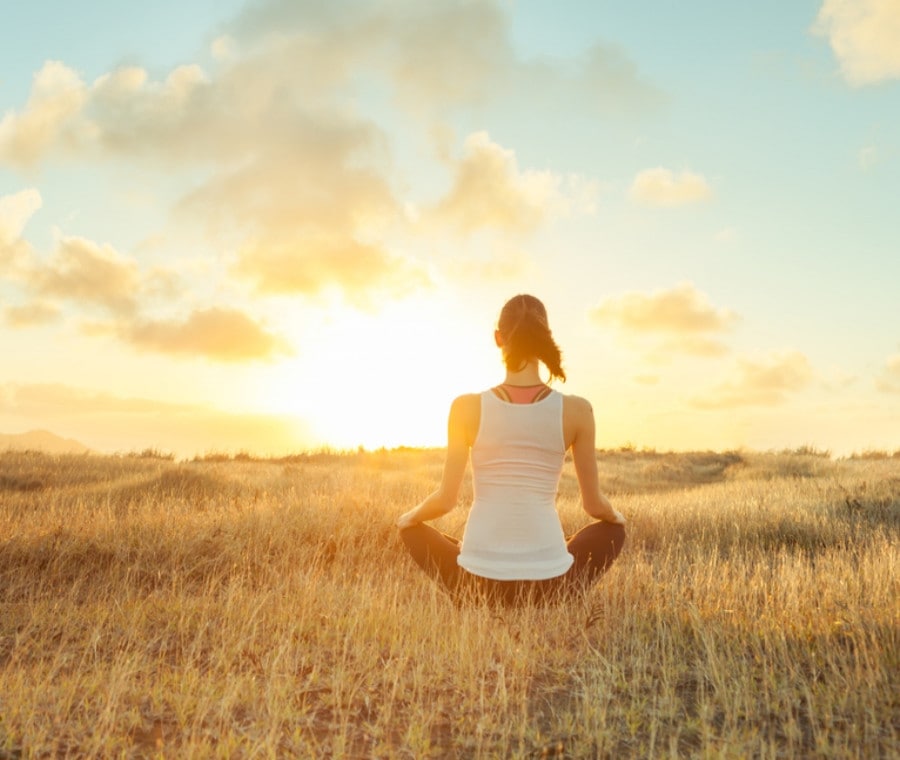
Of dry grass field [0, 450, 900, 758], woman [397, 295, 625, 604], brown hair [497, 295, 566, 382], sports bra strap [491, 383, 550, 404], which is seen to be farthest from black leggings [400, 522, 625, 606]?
brown hair [497, 295, 566, 382]

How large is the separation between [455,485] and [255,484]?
39.8ft

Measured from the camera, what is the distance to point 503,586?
527 cm

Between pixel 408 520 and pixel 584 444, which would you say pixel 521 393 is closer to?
pixel 584 444

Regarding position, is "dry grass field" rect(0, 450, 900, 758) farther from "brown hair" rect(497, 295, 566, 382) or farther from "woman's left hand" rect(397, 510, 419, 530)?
"brown hair" rect(497, 295, 566, 382)

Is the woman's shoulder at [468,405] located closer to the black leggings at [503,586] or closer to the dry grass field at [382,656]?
the black leggings at [503,586]

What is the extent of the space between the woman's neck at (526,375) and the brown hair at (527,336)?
0.03 meters

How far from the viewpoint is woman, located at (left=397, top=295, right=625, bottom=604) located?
501cm

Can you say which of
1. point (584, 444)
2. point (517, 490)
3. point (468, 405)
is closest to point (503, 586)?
point (517, 490)

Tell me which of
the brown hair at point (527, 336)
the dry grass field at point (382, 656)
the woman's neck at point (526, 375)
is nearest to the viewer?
the dry grass field at point (382, 656)

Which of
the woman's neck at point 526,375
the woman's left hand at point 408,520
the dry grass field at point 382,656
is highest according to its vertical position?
the woman's neck at point 526,375

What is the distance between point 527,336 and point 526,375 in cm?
29

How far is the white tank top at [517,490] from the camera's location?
16.4 feet

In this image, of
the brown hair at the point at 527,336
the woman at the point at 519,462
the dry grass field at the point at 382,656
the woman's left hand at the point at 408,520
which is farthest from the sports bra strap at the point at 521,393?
the dry grass field at the point at 382,656

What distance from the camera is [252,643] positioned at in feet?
17.3
